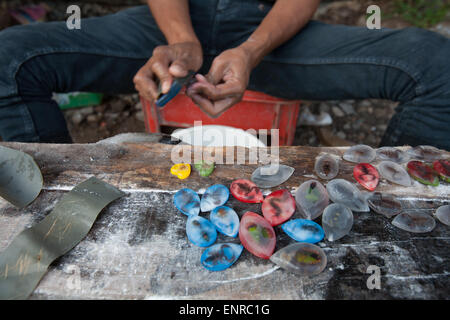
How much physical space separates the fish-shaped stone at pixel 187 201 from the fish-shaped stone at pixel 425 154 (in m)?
0.66

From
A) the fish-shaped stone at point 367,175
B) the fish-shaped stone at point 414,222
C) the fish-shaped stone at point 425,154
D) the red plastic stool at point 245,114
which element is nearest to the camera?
the fish-shaped stone at point 414,222

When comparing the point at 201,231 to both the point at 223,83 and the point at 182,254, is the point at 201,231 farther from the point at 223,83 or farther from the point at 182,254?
the point at 223,83

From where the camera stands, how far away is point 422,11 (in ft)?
9.02

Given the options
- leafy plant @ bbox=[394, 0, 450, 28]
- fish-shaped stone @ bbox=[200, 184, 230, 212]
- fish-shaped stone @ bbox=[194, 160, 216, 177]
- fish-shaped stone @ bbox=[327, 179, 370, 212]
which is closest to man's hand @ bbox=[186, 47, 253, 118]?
fish-shaped stone @ bbox=[194, 160, 216, 177]

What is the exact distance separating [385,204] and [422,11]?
2820 mm

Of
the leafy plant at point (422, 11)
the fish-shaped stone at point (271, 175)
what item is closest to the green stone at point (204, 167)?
the fish-shaped stone at point (271, 175)

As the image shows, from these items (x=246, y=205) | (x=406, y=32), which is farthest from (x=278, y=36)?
(x=246, y=205)

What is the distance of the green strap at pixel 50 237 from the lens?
61cm

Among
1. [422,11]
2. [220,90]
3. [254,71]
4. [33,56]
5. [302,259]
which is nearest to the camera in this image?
[302,259]

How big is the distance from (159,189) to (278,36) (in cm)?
76

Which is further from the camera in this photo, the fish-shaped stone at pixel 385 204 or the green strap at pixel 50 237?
the fish-shaped stone at pixel 385 204

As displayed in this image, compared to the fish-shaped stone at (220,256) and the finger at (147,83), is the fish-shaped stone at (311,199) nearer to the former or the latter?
the fish-shaped stone at (220,256)

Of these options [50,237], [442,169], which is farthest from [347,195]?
[50,237]
